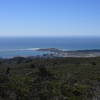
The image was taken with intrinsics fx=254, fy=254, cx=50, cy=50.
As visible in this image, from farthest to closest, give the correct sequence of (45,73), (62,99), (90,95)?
1. (45,73)
2. (90,95)
3. (62,99)

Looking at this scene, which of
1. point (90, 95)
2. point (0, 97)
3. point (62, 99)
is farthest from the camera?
point (90, 95)

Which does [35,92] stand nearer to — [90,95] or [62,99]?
[62,99]

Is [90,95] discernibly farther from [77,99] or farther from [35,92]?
[35,92]

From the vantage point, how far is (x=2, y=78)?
42.1ft

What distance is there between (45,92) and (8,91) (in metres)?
1.69

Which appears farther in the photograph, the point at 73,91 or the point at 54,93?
the point at 73,91

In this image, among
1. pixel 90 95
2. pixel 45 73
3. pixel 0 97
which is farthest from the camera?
pixel 45 73

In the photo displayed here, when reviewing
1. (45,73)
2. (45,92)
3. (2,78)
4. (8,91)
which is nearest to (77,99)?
(45,92)

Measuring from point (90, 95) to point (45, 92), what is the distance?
7.89 feet

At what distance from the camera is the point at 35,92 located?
11.4 metres

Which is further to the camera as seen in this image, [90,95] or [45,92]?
[90,95]

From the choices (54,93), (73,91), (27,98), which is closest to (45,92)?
(54,93)

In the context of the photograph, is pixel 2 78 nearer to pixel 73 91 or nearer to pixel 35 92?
pixel 35 92

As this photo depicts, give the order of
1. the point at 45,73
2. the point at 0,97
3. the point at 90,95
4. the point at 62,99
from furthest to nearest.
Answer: the point at 45,73, the point at 90,95, the point at 62,99, the point at 0,97
